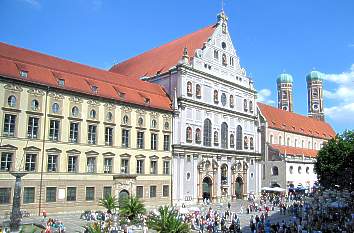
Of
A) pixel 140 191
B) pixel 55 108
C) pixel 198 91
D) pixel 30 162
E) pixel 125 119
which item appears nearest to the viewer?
pixel 30 162

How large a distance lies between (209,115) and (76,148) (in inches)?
892

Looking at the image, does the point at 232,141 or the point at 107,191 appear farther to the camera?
the point at 232,141

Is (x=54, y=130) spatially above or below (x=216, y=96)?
below

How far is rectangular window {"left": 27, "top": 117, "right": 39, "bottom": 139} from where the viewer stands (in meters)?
39.1

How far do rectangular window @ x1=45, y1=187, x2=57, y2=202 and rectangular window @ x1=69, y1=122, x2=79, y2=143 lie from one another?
5290 mm

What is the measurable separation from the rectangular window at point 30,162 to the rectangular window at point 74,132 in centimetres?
440

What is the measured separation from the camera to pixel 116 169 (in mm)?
46281

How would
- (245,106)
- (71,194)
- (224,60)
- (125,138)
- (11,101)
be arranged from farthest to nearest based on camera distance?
1. (245,106)
2. (224,60)
3. (125,138)
4. (71,194)
5. (11,101)

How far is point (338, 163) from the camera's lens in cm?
5581

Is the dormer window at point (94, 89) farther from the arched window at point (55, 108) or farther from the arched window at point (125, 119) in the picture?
the arched window at point (55, 108)

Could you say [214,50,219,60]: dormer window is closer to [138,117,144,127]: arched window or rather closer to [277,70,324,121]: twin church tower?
[138,117,144,127]: arched window

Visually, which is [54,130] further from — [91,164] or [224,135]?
[224,135]

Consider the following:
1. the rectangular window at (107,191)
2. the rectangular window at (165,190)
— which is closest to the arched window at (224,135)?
the rectangular window at (165,190)

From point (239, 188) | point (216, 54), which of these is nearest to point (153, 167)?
point (239, 188)
